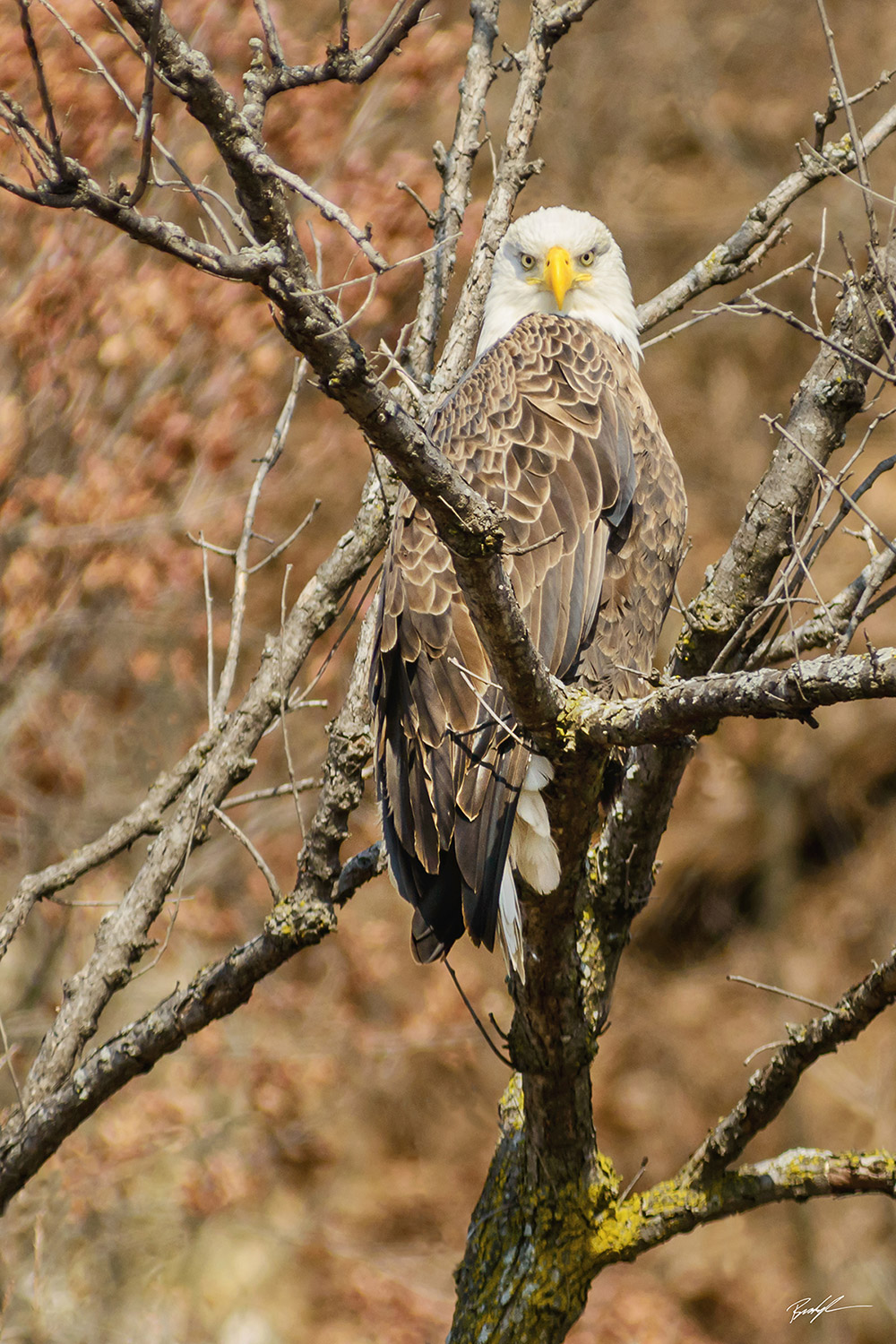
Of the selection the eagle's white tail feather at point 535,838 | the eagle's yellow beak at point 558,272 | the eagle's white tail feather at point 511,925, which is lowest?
the eagle's white tail feather at point 511,925

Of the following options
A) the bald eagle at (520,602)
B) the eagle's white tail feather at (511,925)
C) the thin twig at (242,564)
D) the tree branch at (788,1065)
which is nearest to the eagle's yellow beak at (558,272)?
the bald eagle at (520,602)

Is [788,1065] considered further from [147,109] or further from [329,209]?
[147,109]

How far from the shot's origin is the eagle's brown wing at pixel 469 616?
287 cm

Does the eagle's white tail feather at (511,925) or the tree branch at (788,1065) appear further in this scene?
the eagle's white tail feather at (511,925)

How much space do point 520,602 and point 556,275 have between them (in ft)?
4.95

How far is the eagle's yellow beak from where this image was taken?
13.5 feet

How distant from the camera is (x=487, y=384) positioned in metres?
3.59

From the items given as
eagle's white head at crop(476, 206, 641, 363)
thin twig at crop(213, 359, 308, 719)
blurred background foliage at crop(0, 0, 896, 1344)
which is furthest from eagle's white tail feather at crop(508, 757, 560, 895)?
blurred background foliage at crop(0, 0, 896, 1344)

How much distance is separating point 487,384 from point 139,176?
2.25m

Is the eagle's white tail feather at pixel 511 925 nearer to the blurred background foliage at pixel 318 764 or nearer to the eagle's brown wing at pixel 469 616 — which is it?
the eagle's brown wing at pixel 469 616

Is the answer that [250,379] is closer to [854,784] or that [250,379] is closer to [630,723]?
[630,723]

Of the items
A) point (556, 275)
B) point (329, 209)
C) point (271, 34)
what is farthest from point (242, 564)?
point (329, 209)

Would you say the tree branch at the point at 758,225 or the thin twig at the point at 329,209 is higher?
the tree branch at the point at 758,225
